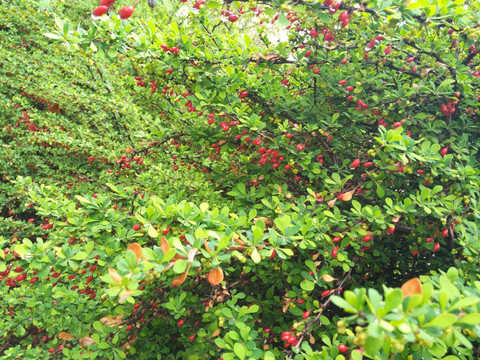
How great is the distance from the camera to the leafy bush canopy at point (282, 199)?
4.45 ft

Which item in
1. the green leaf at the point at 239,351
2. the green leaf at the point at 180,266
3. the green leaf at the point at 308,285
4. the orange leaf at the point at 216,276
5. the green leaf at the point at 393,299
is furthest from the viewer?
the green leaf at the point at 308,285

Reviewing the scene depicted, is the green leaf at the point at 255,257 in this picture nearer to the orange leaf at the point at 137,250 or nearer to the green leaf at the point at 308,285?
the orange leaf at the point at 137,250

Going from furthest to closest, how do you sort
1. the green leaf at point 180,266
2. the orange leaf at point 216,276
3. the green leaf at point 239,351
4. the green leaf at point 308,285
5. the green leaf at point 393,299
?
the green leaf at point 308,285 → the green leaf at point 239,351 → the orange leaf at point 216,276 → the green leaf at point 180,266 → the green leaf at point 393,299

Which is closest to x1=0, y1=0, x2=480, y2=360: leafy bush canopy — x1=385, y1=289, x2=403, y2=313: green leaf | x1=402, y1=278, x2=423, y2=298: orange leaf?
x1=402, y1=278, x2=423, y2=298: orange leaf

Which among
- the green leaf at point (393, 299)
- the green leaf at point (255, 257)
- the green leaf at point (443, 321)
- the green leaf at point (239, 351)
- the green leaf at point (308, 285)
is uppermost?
the green leaf at point (393, 299)

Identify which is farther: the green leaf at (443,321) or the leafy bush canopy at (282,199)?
the leafy bush canopy at (282,199)

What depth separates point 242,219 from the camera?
1.38 metres

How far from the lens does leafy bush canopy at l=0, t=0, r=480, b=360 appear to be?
136 cm

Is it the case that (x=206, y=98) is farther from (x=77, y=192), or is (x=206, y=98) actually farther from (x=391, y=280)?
(x=77, y=192)

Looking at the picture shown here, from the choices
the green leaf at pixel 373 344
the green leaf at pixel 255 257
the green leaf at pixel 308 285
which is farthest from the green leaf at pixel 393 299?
the green leaf at pixel 308 285

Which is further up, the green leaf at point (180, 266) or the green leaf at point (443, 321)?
the green leaf at point (443, 321)

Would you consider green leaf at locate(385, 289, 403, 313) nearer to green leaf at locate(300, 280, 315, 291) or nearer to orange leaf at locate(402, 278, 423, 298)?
orange leaf at locate(402, 278, 423, 298)

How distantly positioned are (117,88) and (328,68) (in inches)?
131

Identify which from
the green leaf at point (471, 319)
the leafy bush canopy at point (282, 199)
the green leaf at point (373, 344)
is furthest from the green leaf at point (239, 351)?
the green leaf at point (471, 319)
